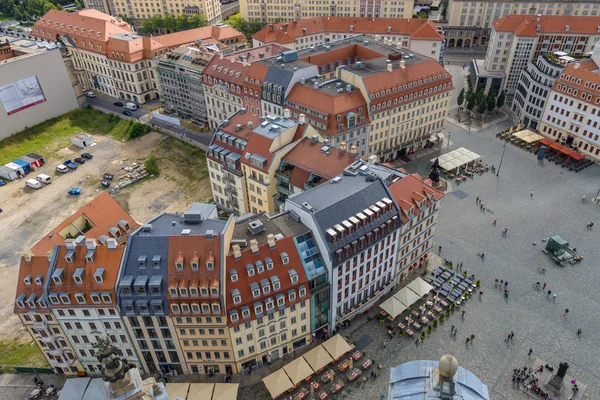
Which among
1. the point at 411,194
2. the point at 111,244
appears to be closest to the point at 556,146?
the point at 411,194

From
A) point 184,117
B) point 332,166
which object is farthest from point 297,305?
point 184,117

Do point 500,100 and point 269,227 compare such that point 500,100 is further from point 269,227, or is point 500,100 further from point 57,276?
point 57,276

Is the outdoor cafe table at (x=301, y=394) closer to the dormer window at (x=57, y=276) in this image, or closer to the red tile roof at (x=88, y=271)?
the red tile roof at (x=88, y=271)

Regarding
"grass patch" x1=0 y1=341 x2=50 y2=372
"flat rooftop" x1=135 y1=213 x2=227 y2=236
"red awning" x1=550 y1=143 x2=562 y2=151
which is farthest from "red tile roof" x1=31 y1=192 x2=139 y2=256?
"red awning" x1=550 y1=143 x2=562 y2=151

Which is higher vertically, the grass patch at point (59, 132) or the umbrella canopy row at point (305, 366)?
the umbrella canopy row at point (305, 366)

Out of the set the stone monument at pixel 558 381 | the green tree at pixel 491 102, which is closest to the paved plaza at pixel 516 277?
the stone monument at pixel 558 381

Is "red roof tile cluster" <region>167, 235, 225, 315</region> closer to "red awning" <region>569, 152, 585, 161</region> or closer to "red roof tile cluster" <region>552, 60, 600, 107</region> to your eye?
"red awning" <region>569, 152, 585, 161</region>

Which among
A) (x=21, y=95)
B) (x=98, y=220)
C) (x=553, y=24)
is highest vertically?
(x=553, y=24)
